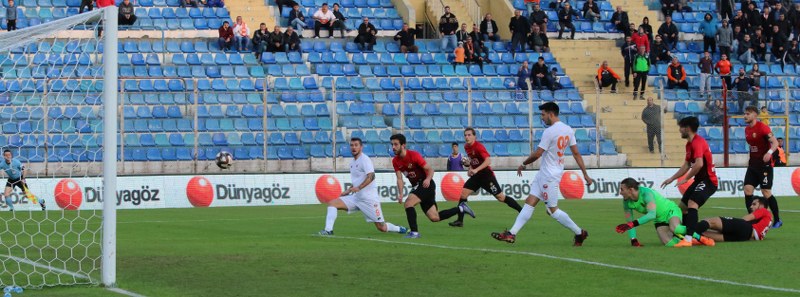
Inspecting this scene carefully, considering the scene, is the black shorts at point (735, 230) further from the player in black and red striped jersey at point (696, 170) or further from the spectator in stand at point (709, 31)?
the spectator in stand at point (709, 31)

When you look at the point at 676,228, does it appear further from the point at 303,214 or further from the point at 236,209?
the point at 236,209

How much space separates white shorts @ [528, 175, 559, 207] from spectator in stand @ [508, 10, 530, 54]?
2365cm

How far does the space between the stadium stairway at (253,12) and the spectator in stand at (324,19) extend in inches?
63.6

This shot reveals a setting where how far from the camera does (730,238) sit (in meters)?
17.7

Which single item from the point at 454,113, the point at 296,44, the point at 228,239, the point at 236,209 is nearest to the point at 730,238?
the point at 228,239

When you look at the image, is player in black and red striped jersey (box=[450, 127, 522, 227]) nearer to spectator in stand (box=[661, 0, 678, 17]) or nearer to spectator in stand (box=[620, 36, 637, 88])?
spectator in stand (box=[620, 36, 637, 88])

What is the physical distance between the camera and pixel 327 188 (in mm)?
31859

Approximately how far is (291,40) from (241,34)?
1.47 metres

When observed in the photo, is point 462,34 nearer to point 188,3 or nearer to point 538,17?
point 538,17

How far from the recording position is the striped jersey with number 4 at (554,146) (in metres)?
17.2

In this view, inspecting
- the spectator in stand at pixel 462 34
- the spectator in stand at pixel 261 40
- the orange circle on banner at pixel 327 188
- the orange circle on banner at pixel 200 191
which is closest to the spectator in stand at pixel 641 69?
the spectator in stand at pixel 462 34

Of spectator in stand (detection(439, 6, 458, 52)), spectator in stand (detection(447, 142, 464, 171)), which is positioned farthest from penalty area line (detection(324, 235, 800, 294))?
spectator in stand (detection(439, 6, 458, 52))

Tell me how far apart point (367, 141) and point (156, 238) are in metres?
14.8

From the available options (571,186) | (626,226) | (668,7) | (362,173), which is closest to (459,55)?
(571,186)
